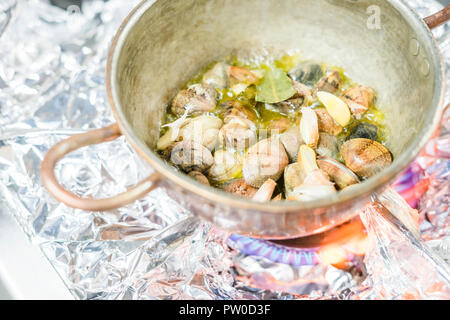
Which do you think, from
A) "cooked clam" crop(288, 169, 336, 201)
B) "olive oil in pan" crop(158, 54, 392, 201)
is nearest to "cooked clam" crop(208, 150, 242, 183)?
"olive oil in pan" crop(158, 54, 392, 201)

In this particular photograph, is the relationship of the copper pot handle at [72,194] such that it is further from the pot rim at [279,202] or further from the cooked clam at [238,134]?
the cooked clam at [238,134]

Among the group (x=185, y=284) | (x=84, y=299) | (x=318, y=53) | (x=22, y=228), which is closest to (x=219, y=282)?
(x=185, y=284)

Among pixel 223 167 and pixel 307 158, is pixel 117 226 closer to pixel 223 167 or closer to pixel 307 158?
pixel 223 167

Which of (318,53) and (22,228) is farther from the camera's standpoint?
(318,53)

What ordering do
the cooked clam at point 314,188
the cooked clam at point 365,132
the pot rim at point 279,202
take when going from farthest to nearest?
the cooked clam at point 365,132, the cooked clam at point 314,188, the pot rim at point 279,202

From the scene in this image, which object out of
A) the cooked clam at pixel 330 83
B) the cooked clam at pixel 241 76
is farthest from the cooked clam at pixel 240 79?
the cooked clam at pixel 330 83

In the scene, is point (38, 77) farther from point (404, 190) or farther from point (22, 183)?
point (404, 190)
